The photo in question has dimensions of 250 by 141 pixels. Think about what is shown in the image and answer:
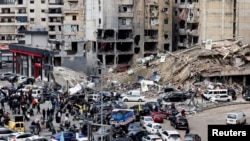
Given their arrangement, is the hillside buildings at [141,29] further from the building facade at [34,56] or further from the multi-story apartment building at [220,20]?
the building facade at [34,56]

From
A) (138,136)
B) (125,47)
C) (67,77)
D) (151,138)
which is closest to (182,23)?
(125,47)

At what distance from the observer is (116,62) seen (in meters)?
64.0

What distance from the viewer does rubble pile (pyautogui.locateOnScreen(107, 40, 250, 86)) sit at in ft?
177

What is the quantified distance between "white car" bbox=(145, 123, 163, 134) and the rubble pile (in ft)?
58.9

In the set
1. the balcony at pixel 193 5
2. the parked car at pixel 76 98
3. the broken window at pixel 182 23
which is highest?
the balcony at pixel 193 5

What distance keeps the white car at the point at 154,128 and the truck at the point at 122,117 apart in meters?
2.12

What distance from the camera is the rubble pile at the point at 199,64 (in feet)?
177

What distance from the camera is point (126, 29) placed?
6397cm

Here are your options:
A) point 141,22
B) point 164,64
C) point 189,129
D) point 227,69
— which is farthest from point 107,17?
point 189,129

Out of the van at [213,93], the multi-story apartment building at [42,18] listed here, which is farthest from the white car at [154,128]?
the multi-story apartment building at [42,18]

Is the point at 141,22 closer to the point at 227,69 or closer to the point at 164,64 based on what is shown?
the point at 164,64

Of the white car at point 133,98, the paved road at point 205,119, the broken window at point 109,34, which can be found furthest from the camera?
the broken window at point 109,34

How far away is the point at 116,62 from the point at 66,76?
648cm

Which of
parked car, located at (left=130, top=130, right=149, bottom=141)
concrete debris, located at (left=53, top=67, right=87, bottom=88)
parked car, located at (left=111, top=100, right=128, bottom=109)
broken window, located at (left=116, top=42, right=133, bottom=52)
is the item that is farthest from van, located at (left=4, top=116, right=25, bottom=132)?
broken window, located at (left=116, top=42, right=133, bottom=52)
